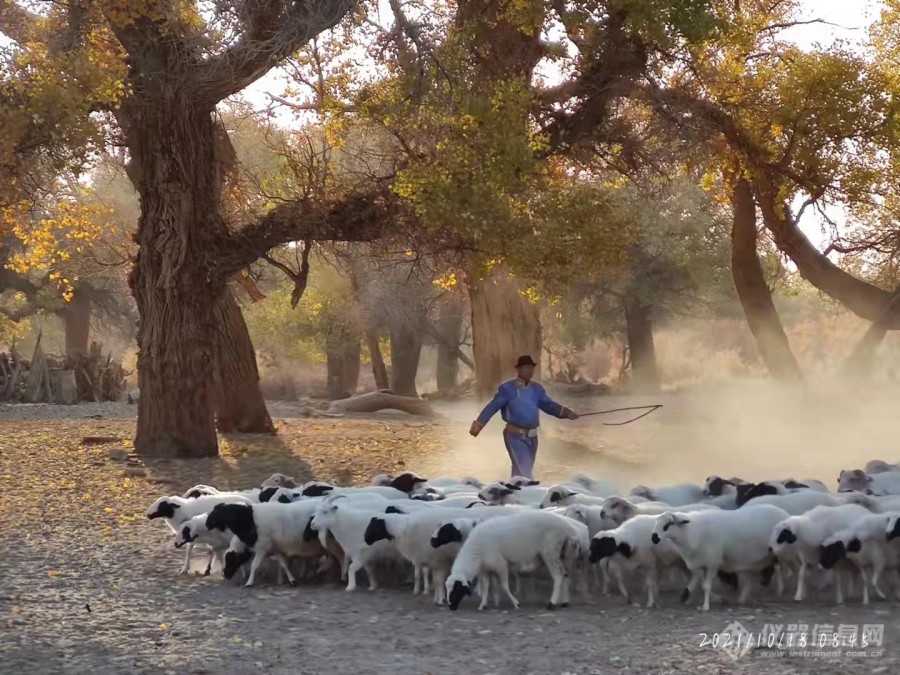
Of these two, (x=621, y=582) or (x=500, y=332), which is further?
(x=500, y=332)

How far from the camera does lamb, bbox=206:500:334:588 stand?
10008 millimetres

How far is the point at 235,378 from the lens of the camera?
79.4 ft

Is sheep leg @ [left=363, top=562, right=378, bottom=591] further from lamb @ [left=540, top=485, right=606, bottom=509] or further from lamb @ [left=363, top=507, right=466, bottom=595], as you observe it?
lamb @ [left=540, top=485, right=606, bottom=509]


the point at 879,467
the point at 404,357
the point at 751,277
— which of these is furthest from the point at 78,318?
the point at 879,467

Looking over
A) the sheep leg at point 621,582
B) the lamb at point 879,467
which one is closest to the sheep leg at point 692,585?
the sheep leg at point 621,582

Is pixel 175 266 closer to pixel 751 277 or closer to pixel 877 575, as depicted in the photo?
pixel 751 277

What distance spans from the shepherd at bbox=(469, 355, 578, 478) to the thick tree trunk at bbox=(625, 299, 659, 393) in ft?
99.7

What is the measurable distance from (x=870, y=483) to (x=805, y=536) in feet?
11.1

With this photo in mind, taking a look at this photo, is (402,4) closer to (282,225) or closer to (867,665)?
(282,225)

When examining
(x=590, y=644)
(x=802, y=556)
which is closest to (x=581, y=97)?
(x=802, y=556)

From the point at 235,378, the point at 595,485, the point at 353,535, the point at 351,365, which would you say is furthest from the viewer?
the point at 351,365

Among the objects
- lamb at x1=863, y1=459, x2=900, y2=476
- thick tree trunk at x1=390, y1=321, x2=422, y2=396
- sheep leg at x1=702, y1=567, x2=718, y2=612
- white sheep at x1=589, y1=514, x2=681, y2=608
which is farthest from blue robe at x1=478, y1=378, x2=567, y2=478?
thick tree trunk at x1=390, y1=321, x2=422, y2=396

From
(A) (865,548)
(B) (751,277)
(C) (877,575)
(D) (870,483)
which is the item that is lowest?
(C) (877,575)

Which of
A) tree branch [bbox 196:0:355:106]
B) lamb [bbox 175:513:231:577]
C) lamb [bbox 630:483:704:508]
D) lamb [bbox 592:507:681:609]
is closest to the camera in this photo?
lamb [bbox 592:507:681:609]
